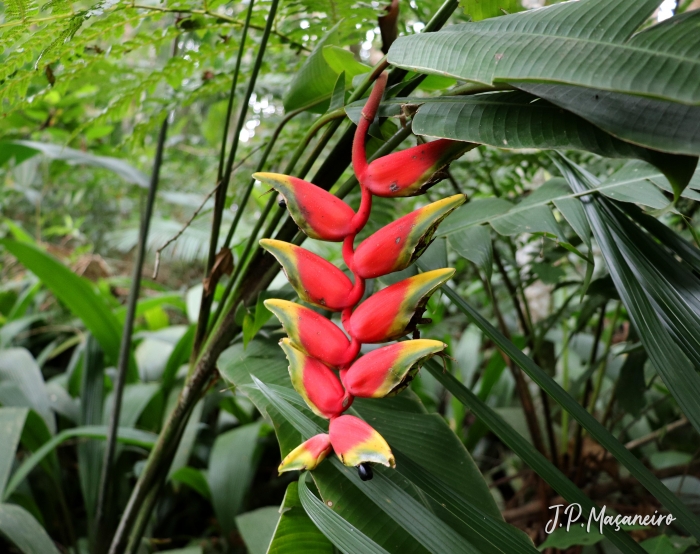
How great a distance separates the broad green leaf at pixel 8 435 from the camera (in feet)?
2.40

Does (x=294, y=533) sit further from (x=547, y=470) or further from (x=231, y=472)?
(x=231, y=472)

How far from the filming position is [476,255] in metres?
0.47

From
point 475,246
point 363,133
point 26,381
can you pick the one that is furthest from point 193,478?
point 363,133

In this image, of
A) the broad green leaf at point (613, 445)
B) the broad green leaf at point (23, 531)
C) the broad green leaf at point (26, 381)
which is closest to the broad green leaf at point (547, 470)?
the broad green leaf at point (613, 445)

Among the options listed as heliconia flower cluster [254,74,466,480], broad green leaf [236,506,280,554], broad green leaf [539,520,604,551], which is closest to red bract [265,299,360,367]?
heliconia flower cluster [254,74,466,480]

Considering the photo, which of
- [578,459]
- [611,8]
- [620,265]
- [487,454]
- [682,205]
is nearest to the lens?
[611,8]

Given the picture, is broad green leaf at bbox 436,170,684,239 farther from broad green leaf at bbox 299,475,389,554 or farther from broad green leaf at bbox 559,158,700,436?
broad green leaf at bbox 299,475,389,554

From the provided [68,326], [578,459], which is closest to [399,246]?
[578,459]

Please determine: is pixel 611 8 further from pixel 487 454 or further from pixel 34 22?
pixel 487 454

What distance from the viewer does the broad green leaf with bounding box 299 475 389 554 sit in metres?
0.25

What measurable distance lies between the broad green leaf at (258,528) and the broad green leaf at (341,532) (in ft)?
1.34

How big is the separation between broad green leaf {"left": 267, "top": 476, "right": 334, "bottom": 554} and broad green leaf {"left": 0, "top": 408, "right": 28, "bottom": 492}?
0.60m

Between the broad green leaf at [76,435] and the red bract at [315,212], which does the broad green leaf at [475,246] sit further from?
the broad green leaf at [76,435]

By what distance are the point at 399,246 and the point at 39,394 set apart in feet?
3.46
